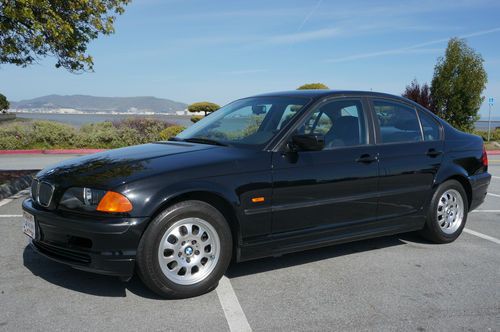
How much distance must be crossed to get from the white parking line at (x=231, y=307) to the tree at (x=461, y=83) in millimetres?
23100

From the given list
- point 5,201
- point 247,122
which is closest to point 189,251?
point 247,122

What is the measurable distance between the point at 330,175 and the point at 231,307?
1504 mm

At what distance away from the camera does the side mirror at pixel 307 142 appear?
13.5ft

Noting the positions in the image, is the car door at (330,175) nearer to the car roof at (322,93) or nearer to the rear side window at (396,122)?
the car roof at (322,93)

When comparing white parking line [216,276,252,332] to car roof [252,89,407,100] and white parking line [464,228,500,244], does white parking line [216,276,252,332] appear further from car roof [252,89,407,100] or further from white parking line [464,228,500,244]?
white parking line [464,228,500,244]

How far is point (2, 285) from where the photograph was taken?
3965 mm

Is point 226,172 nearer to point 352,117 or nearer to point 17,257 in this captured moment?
point 352,117

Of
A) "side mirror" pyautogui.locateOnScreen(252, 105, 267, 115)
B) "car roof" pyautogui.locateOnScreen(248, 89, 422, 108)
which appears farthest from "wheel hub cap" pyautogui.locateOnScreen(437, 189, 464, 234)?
"side mirror" pyautogui.locateOnScreen(252, 105, 267, 115)

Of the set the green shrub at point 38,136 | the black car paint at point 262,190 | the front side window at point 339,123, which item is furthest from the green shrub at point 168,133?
the front side window at point 339,123

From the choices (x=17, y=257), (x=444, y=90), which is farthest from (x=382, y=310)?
(x=444, y=90)

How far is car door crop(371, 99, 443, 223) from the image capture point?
479cm

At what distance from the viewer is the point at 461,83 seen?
2403 cm

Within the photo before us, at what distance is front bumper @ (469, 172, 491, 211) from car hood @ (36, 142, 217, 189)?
128 inches

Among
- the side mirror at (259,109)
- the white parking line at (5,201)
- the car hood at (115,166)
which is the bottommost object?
the white parking line at (5,201)
